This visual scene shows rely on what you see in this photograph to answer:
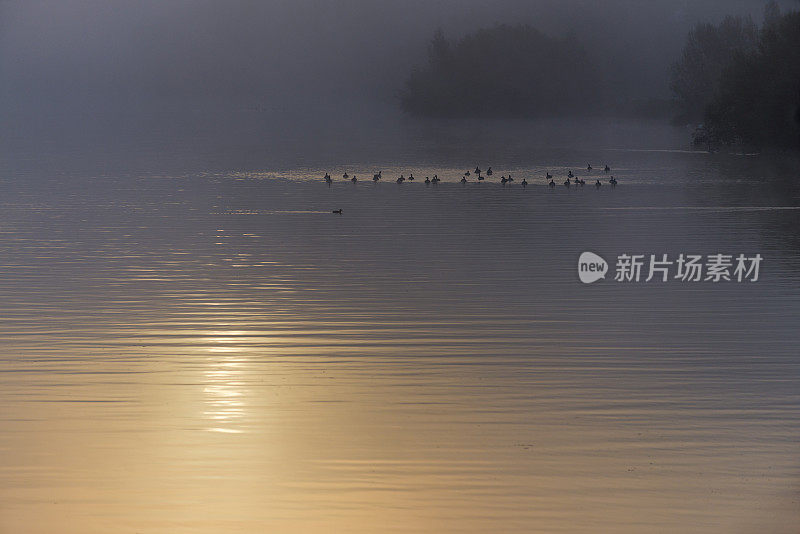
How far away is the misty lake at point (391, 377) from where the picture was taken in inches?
325

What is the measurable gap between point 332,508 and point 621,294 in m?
10.0

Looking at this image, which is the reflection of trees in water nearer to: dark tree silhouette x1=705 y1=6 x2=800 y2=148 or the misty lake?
the misty lake

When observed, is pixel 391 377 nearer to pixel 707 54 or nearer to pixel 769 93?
pixel 769 93

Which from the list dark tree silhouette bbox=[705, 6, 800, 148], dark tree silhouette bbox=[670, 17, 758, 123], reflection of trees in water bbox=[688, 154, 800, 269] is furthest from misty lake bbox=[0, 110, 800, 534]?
dark tree silhouette bbox=[670, 17, 758, 123]

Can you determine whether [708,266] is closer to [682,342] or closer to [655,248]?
[655,248]

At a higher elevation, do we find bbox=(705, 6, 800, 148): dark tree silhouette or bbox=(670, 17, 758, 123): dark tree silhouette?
bbox=(670, 17, 758, 123): dark tree silhouette

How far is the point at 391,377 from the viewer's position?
11836 millimetres

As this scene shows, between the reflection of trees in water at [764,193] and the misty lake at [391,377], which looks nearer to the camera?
the misty lake at [391,377]

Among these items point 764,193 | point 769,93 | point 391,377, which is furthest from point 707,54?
point 391,377

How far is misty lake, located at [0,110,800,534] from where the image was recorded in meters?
8.25

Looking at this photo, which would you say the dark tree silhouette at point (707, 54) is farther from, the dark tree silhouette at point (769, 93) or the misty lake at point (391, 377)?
the misty lake at point (391, 377)

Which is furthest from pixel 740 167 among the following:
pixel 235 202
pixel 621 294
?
Answer: pixel 621 294

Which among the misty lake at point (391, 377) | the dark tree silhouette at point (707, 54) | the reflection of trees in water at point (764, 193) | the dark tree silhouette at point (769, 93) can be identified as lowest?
the misty lake at point (391, 377)

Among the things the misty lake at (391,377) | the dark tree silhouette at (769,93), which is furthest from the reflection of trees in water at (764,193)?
the dark tree silhouette at (769,93)
